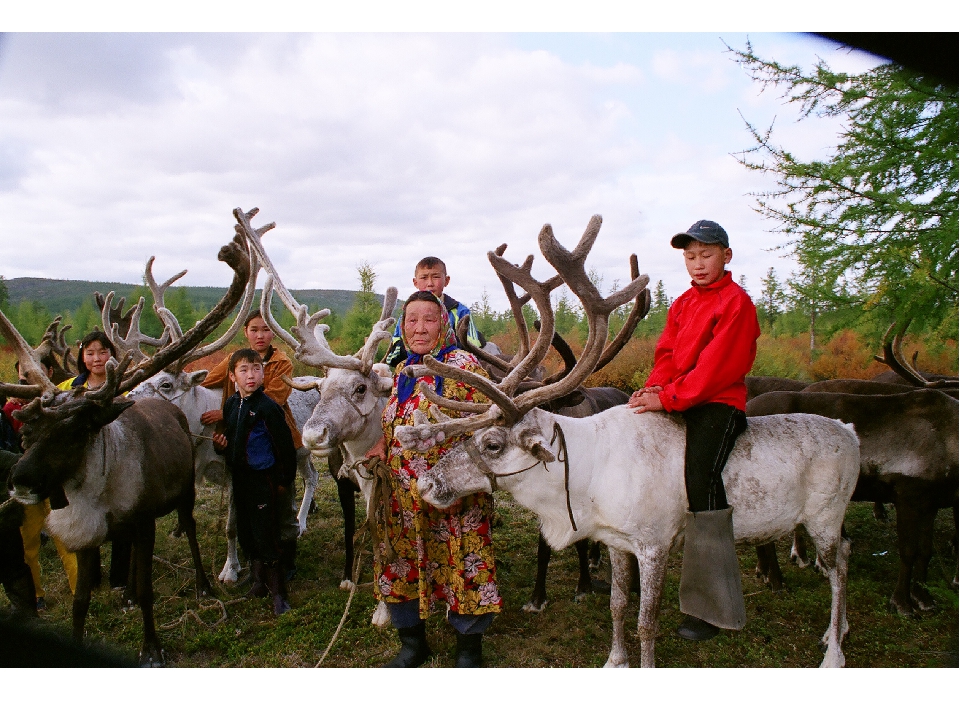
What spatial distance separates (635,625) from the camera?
4.72m

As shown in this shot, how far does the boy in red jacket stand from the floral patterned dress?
1195 millimetres

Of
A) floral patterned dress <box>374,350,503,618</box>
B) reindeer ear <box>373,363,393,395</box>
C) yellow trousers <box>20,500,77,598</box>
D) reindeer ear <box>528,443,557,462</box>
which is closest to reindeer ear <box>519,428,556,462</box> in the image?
reindeer ear <box>528,443,557,462</box>

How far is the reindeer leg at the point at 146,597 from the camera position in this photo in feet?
13.5

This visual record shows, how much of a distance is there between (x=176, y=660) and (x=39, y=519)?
5.27 ft

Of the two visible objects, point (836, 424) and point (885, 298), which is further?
point (885, 298)

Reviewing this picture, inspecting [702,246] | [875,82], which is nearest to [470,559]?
[702,246]

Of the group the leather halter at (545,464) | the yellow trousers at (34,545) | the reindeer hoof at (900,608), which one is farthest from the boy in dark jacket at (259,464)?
the reindeer hoof at (900,608)

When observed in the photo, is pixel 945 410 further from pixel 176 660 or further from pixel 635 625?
pixel 176 660

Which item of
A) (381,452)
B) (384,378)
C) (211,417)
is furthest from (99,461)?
(384,378)

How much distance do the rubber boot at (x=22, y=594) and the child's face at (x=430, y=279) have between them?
372cm

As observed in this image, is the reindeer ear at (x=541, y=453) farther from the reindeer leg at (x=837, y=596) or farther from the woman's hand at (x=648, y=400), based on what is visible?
the reindeer leg at (x=837, y=596)

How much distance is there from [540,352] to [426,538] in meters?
1.40

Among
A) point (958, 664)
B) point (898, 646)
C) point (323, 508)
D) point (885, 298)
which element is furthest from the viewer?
point (323, 508)

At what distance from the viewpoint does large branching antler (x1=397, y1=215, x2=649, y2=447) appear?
337cm
